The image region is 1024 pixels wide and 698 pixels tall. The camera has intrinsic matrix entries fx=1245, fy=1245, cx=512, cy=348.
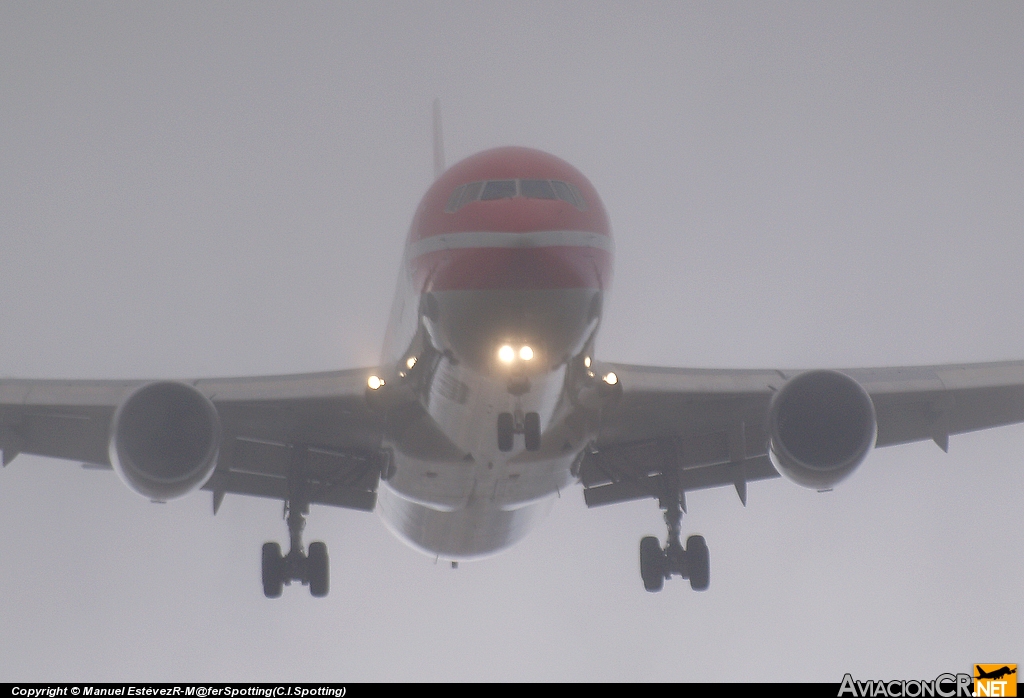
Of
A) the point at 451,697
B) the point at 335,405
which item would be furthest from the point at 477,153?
the point at 451,697

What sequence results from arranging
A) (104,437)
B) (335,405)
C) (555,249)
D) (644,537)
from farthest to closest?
(644,537) → (104,437) → (335,405) → (555,249)

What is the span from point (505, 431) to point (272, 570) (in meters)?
6.11

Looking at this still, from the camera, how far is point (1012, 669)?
19281 millimetres

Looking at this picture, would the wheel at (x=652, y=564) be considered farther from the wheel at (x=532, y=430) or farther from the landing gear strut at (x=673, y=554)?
the wheel at (x=532, y=430)

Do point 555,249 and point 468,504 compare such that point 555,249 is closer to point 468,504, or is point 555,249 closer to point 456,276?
point 456,276

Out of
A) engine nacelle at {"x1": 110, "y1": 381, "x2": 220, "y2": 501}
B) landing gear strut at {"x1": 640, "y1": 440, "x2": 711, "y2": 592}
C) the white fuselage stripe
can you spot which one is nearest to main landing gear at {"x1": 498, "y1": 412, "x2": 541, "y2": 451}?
the white fuselage stripe

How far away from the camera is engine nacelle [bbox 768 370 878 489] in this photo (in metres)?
16.2

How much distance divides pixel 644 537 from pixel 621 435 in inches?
96.0

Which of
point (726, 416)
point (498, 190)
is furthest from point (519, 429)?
point (726, 416)

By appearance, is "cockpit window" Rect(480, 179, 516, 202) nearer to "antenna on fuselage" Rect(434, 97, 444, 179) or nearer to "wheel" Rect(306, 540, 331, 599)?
"wheel" Rect(306, 540, 331, 599)

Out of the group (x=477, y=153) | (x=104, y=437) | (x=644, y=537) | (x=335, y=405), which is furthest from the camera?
(x=644, y=537)

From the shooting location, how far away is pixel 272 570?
19.0 meters

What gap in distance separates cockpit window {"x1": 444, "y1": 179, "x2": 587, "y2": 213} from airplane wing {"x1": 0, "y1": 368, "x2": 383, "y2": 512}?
12.2ft

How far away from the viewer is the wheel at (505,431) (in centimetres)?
1462
